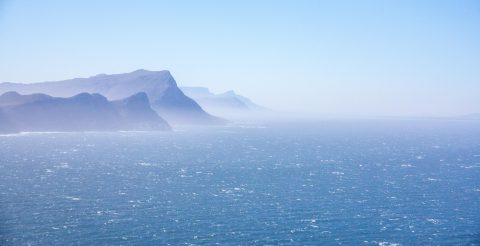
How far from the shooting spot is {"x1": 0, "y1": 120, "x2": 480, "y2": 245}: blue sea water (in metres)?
66.8

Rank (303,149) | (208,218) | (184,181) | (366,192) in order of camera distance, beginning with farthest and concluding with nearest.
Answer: (303,149) < (184,181) < (366,192) < (208,218)

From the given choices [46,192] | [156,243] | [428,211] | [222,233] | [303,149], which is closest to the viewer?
[156,243]

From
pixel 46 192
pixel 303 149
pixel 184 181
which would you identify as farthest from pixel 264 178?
pixel 303 149

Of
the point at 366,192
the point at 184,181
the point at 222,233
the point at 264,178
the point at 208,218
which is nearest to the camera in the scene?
the point at 222,233

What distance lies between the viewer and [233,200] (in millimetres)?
89250

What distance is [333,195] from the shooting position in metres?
95.1

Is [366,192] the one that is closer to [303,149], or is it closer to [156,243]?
[156,243]

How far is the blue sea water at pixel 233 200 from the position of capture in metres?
66.8

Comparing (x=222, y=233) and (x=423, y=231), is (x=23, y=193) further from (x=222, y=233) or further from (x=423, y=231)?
(x=423, y=231)

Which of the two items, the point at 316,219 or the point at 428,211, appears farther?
the point at 428,211

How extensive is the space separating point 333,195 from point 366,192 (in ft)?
33.0

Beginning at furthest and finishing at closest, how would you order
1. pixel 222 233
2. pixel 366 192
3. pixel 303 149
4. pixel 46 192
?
pixel 303 149
pixel 366 192
pixel 46 192
pixel 222 233

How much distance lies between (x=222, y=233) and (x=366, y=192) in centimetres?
4645

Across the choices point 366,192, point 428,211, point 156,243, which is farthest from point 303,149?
point 156,243
